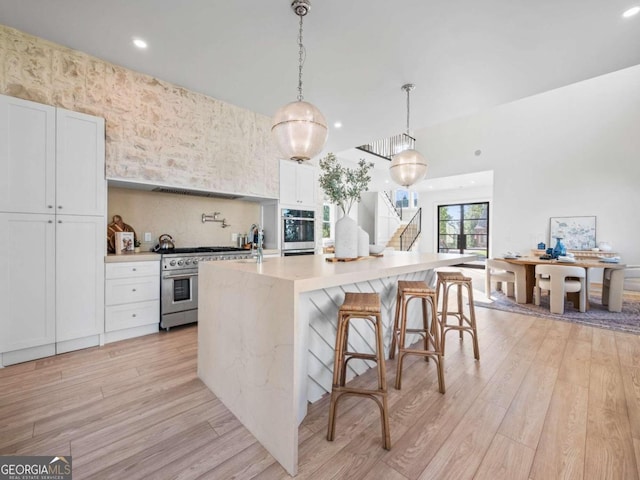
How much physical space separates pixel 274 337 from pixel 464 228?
988cm

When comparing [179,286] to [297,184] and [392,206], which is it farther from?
[392,206]

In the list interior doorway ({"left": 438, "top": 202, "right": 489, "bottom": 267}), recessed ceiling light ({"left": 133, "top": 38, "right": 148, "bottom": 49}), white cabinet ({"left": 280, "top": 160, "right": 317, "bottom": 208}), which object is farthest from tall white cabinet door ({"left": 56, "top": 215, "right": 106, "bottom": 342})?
interior doorway ({"left": 438, "top": 202, "right": 489, "bottom": 267})

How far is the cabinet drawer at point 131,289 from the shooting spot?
280 centimetres

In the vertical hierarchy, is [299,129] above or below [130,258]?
above

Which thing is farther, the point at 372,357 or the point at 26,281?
the point at 26,281

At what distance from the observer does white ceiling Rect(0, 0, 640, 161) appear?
7.16 ft

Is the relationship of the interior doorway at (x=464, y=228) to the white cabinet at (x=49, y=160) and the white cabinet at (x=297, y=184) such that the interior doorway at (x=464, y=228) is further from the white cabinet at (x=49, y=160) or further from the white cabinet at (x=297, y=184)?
the white cabinet at (x=49, y=160)

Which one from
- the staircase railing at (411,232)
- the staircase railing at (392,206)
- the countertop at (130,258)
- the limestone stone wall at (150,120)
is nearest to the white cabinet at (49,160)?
the limestone stone wall at (150,120)

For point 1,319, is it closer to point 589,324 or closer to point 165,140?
point 165,140

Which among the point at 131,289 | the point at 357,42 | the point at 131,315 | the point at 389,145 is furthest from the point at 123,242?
the point at 389,145

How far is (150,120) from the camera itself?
3.11 m

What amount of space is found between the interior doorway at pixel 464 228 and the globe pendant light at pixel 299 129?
902 cm

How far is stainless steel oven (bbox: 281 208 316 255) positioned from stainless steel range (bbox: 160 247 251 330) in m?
1.34

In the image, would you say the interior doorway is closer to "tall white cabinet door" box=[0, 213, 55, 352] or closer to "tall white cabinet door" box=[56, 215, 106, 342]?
"tall white cabinet door" box=[56, 215, 106, 342]
